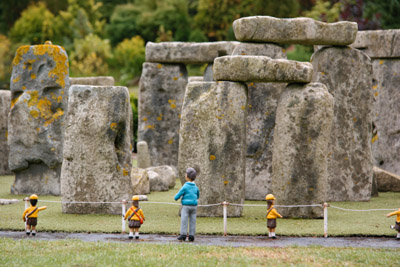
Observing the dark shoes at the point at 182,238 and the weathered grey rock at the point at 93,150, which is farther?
the weathered grey rock at the point at 93,150

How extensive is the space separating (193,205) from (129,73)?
30.4 m

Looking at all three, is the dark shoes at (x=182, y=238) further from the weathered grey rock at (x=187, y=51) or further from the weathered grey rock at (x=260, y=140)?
the weathered grey rock at (x=187, y=51)

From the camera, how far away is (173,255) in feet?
31.7

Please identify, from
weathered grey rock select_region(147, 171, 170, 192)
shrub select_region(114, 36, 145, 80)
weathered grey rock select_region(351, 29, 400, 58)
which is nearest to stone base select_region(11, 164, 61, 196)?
weathered grey rock select_region(147, 171, 170, 192)

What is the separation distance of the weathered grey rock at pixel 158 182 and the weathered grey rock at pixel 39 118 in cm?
231

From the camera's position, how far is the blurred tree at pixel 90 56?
40.3m

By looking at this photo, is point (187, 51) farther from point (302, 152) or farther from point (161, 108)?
point (302, 152)

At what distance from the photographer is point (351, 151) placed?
16406 millimetres

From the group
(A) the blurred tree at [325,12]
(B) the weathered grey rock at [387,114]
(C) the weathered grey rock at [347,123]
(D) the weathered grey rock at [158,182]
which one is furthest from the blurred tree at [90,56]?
(C) the weathered grey rock at [347,123]

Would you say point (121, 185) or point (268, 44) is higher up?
point (268, 44)

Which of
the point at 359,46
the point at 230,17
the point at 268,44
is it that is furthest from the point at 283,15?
the point at 268,44

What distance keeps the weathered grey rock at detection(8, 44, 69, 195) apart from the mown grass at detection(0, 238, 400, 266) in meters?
6.04

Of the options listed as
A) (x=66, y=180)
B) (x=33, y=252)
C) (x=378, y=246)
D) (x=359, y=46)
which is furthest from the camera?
(x=359, y=46)

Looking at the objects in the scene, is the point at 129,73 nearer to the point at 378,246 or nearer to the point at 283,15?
the point at 283,15
